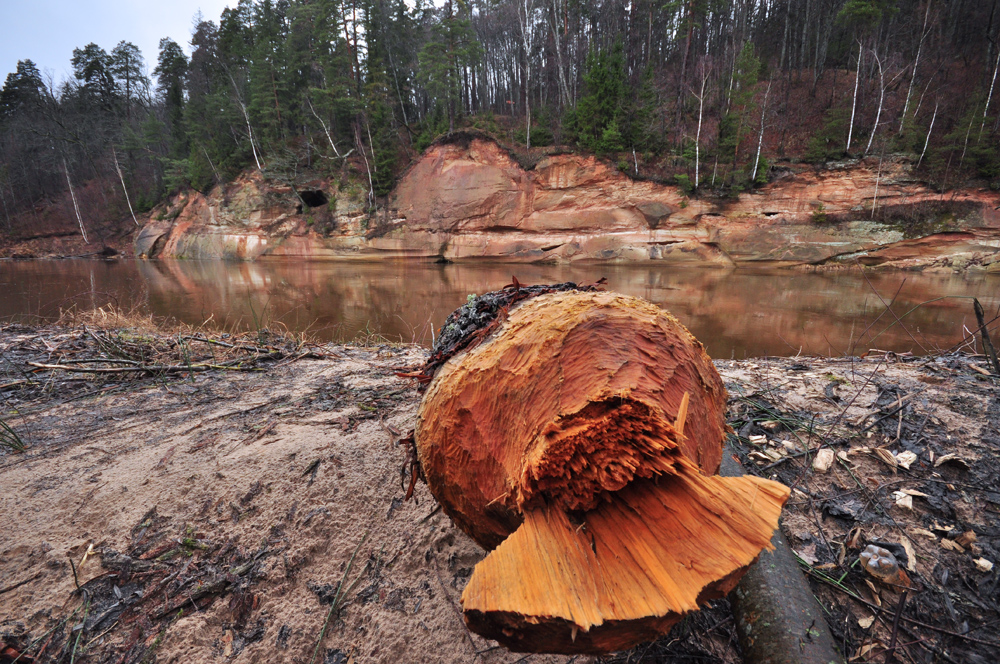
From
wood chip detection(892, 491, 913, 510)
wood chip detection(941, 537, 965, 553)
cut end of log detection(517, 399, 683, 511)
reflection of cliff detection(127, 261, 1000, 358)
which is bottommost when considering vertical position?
reflection of cliff detection(127, 261, 1000, 358)

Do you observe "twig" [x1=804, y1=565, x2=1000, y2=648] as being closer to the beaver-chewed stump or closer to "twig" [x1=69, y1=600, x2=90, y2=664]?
the beaver-chewed stump

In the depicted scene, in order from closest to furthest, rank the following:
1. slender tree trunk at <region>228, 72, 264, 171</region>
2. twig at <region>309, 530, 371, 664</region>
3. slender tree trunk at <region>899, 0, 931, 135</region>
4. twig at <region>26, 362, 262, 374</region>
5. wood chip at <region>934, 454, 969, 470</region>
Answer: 1. twig at <region>309, 530, 371, 664</region>
2. wood chip at <region>934, 454, 969, 470</region>
3. twig at <region>26, 362, 262, 374</region>
4. slender tree trunk at <region>899, 0, 931, 135</region>
5. slender tree trunk at <region>228, 72, 264, 171</region>

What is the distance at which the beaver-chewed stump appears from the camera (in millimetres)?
614

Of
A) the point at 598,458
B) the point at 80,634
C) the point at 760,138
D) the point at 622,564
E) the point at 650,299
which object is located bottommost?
the point at 650,299

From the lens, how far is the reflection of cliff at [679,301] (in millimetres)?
6332

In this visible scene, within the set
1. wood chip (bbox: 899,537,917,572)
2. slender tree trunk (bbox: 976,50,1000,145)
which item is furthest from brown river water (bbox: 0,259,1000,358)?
slender tree trunk (bbox: 976,50,1000,145)

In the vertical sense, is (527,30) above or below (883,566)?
above

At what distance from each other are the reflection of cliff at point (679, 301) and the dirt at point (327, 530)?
3.49m

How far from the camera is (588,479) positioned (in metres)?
0.74

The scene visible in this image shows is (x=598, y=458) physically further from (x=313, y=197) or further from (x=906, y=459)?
(x=313, y=197)

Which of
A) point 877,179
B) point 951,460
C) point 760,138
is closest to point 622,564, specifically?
point 951,460

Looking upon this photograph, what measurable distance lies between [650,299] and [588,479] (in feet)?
31.7

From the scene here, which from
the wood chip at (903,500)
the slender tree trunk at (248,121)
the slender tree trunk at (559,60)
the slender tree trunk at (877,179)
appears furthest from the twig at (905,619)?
the slender tree trunk at (248,121)

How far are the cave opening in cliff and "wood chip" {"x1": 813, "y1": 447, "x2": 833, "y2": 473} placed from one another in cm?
2290
